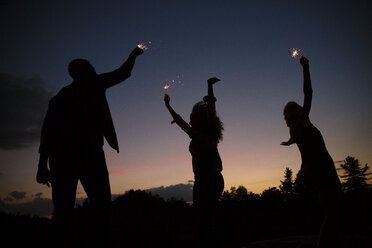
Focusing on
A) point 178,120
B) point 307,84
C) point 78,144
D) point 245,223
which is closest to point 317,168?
point 307,84

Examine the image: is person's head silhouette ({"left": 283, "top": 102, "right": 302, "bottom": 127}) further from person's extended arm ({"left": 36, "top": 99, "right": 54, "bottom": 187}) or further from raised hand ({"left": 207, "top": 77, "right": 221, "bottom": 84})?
person's extended arm ({"left": 36, "top": 99, "right": 54, "bottom": 187})

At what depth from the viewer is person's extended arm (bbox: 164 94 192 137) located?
10.8ft

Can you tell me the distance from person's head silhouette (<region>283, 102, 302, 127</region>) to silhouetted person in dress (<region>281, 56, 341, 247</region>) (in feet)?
0.21

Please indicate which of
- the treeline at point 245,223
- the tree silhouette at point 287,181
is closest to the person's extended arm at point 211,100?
the treeline at point 245,223

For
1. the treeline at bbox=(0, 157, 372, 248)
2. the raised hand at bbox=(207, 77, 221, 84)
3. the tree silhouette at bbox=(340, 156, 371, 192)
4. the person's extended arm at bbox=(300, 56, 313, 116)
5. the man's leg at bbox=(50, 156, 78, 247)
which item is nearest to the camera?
the man's leg at bbox=(50, 156, 78, 247)

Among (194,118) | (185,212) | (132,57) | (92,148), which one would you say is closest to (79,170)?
(92,148)

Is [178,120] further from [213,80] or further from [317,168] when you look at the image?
[317,168]

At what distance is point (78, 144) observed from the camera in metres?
2.12

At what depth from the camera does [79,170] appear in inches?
82.5

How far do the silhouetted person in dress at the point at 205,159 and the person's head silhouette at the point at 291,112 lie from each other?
1155 millimetres

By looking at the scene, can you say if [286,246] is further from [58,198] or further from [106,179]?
[58,198]

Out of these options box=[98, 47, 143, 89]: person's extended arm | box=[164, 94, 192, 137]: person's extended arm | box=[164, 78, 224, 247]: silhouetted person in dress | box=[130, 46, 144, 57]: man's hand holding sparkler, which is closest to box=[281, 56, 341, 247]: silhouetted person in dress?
box=[164, 78, 224, 247]: silhouetted person in dress

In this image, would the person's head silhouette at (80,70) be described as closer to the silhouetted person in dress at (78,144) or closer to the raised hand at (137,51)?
the silhouetted person in dress at (78,144)

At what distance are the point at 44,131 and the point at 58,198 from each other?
2.50 ft
